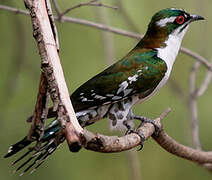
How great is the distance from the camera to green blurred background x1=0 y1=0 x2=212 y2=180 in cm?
509

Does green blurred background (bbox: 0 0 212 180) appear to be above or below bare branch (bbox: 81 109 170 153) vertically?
below

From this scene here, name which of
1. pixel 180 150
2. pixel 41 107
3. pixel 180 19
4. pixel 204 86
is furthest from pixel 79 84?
pixel 41 107

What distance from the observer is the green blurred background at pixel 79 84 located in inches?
201

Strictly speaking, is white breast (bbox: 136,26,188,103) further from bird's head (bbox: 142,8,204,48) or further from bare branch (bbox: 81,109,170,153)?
bare branch (bbox: 81,109,170,153)

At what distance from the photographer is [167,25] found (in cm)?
387

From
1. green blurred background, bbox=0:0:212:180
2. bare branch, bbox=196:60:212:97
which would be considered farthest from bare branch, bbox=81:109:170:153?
green blurred background, bbox=0:0:212:180

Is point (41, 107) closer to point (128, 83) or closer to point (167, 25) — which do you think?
point (128, 83)

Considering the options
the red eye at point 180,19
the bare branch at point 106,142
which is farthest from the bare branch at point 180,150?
the red eye at point 180,19

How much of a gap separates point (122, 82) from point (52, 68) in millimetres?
1484

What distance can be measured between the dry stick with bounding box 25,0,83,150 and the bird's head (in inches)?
70.0

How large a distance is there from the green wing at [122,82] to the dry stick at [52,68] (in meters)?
1.24

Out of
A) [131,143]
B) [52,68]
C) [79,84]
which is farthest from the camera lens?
[79,84]

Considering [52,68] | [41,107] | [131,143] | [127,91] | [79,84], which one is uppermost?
[52,68]

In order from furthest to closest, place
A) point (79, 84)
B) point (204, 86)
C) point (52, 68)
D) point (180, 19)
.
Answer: point (79, 84)
point (204, 86)
point (180, 19)
point (52, 68)
